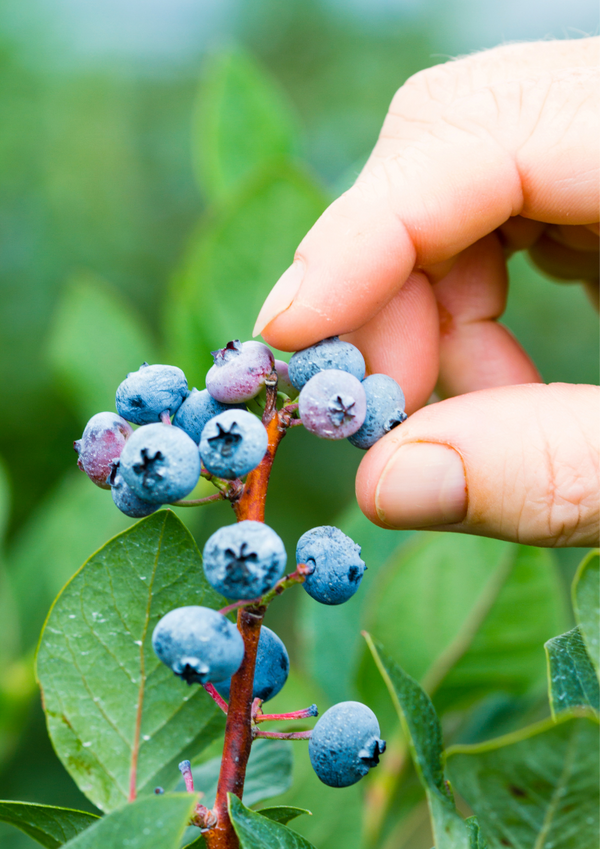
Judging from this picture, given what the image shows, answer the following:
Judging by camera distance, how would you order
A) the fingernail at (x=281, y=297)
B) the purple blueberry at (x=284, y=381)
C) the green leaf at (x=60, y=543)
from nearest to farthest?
the purple blueberry at (x=284, y=381), the fingernail at (x=281, y=297), the green leaf at (x=60, y=543)

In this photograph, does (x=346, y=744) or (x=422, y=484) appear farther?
(x=422, y=484)

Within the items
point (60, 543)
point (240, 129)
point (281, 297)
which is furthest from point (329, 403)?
point (240, 129)

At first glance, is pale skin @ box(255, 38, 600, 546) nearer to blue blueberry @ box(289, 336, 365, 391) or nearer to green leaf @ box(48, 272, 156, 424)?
blue blueberry @ box(289, 336, 365, 391)

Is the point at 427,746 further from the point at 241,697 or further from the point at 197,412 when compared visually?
the point at 197,412

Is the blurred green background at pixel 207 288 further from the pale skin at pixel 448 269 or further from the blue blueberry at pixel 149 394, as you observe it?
the blue blueberry at pixel 149 394

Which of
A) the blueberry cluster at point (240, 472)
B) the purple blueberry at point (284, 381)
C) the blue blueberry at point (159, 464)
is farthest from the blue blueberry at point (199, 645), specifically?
the purple blueberry at point (284, 381)

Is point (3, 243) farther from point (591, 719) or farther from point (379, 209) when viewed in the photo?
point (591, 719)

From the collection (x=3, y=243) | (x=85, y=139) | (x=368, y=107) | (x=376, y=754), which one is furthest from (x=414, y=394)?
(x=368, y=107)
